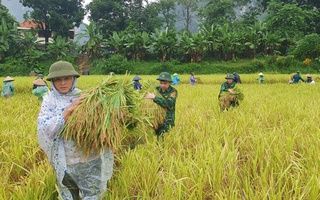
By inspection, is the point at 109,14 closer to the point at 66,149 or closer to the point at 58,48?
the point at 58,48

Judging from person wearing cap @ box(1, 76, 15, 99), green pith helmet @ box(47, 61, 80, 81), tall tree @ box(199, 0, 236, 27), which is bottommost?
person wearing cap @ box(1, 76, 15, 99)

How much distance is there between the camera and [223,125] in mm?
3680

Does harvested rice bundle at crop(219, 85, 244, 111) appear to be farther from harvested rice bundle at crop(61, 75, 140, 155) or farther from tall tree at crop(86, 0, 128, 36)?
tall tree at crop(86, 0, 128, 36)

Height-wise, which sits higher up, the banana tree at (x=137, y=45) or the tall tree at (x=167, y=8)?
the tall tree at (x=167, y=8)

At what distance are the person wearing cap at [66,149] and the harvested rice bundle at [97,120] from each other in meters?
0.05

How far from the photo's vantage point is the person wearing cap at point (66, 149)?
1.66m

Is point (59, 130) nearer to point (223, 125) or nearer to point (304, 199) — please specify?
point (304, 199)

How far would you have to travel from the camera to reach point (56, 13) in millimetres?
26203

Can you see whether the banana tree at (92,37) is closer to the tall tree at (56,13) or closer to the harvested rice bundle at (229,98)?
the tall tree at (56,13)

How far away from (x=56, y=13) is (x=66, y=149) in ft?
91.4

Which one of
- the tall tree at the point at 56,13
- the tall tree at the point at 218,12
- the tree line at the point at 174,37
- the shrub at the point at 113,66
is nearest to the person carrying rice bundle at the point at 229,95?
the tree line at the point at 174,37

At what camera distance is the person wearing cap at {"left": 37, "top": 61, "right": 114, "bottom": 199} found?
5.46 feet

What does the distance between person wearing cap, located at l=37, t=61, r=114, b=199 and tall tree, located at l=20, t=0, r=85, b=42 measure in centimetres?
2731

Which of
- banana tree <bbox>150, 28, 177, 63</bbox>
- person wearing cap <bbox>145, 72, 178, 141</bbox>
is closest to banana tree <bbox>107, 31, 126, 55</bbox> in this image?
banana tree <bbox>150, 28, 177, 63</bbox>
